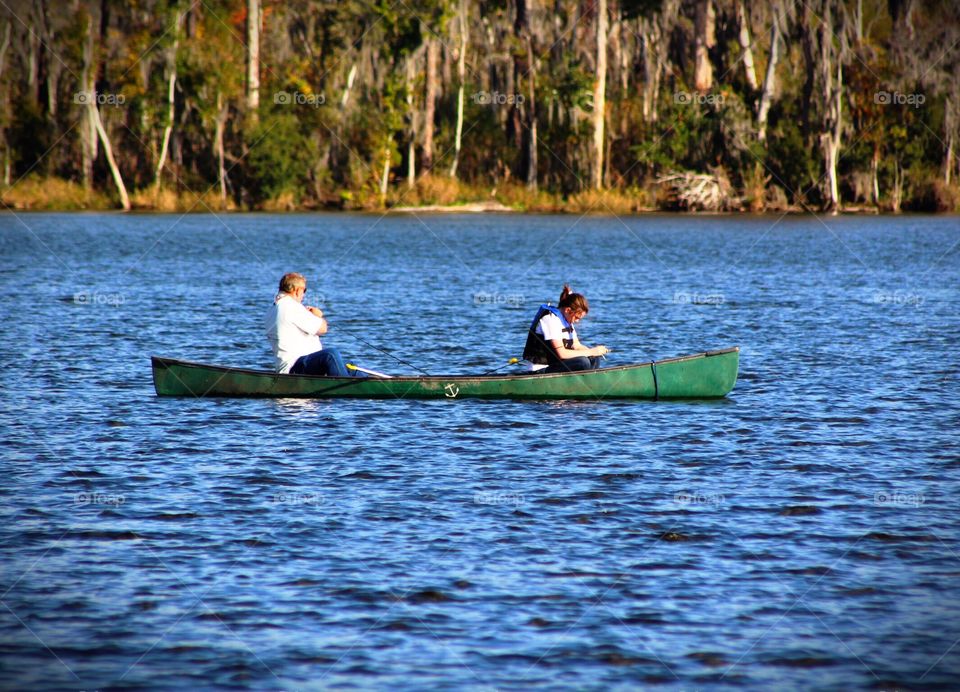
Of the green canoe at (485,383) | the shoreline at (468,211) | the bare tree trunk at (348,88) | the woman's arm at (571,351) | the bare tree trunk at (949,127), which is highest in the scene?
the bare tree trunk at (348,88)

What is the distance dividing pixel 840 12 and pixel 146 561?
5793 centimetres

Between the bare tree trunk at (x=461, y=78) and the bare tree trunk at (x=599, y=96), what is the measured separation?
691cm

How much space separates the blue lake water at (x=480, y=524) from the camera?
8.00m

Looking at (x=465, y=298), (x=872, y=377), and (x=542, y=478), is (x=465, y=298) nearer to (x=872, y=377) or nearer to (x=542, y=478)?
(x=872, y=377)

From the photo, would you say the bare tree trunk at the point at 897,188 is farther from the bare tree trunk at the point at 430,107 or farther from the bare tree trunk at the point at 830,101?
the bare tree trunk at the point at 430,107

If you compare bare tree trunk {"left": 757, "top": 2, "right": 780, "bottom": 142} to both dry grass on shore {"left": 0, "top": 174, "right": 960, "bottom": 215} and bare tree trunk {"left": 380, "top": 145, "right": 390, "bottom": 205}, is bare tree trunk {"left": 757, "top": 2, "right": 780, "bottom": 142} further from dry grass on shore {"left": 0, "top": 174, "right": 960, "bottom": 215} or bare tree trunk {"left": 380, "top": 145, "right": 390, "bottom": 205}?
bare tree trunk {"left": 380, "top": 145, "right": 390, "bottom": 205}

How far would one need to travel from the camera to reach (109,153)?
6912cm

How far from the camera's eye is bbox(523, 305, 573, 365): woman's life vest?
16.2 m

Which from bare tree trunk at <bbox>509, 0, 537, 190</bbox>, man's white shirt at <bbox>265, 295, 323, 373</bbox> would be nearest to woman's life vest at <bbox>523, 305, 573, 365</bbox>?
man's white shirt at <bbox>265, 295, 323, 373</bbox>

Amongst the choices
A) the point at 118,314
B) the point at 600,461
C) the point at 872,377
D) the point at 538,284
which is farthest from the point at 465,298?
the point at 600,461

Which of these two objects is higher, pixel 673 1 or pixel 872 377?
pixel 673 1

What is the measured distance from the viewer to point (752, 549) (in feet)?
33.1

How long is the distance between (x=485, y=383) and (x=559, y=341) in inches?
38.9

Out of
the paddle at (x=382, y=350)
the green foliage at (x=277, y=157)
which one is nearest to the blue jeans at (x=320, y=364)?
the paddle at (x=382, y=350)
